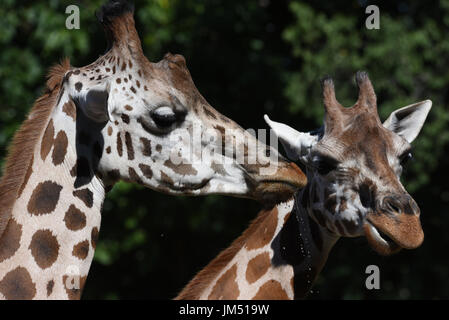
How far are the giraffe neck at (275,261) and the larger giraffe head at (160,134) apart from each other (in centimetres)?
54

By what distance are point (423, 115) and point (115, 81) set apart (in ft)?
7.36

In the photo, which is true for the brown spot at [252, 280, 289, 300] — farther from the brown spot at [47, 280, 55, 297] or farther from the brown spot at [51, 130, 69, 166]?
the brown spot at [51, 130, 69, 166]

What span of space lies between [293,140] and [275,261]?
856mm

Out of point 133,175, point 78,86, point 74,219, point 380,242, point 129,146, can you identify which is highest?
point 78,86

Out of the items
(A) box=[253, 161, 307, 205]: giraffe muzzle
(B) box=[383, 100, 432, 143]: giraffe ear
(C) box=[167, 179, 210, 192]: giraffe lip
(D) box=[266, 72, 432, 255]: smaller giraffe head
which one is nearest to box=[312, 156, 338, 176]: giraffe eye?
(D) box=[266, 72, 432, 255]: smaller giraffe head

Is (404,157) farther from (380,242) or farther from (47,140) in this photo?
(47,140)

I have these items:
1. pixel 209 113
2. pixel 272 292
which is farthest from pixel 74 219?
pixel 272 292

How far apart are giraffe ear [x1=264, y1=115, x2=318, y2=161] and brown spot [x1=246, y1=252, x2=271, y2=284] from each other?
28.8 inches

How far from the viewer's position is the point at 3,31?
10633 mm

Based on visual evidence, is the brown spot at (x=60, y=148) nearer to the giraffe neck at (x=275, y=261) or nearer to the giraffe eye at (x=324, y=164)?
A: the giraffe neck at (x=275, y=261)

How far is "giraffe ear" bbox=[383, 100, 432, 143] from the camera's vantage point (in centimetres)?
524

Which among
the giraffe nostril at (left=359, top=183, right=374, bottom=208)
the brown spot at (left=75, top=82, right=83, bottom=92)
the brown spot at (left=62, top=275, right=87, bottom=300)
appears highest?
the brown spot at (left=75, top=82, right=83, bottom=92)

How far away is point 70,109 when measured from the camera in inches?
173
